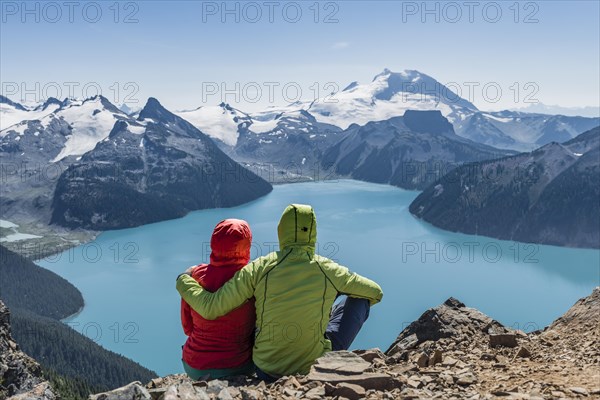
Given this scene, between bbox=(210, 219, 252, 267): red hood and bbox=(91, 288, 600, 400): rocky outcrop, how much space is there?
6.01 ft

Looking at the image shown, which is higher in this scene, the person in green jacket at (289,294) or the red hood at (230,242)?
the red hood at (230,242)

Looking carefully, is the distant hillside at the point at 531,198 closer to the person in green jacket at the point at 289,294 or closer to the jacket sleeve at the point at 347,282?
the jacket sleeve at the point at 347,282

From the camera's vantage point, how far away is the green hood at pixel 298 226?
25.9 ft

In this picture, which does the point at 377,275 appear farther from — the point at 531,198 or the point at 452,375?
the point at 452,375

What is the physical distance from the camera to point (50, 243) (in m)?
180

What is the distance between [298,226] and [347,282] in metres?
1.16

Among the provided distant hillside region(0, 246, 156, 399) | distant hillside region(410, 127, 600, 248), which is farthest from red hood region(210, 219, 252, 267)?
distant hillside region(410, 127, 600, 248)

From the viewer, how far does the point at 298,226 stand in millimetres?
7957

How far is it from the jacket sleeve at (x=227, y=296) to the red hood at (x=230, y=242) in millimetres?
335

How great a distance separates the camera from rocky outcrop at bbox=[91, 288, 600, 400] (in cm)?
644

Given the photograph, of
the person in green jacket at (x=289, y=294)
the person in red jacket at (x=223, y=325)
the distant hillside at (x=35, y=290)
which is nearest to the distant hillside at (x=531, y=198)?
the distant hillside at (x=35, y=290)

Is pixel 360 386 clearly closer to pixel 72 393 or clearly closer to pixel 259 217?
pixel 72 393

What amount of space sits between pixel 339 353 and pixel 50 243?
193m

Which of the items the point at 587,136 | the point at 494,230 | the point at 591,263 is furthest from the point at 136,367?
the point at 587,136
